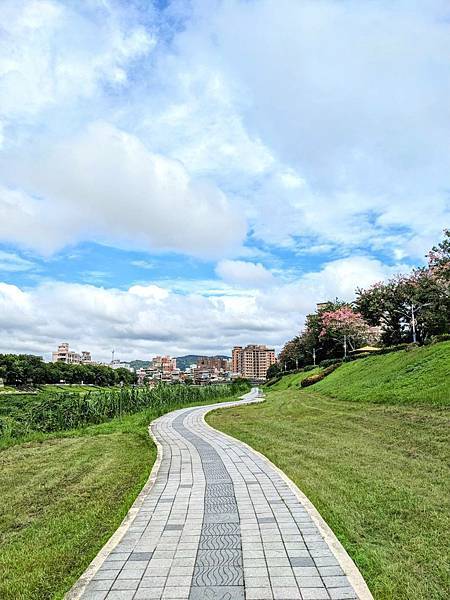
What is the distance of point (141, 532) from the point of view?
5059 mm

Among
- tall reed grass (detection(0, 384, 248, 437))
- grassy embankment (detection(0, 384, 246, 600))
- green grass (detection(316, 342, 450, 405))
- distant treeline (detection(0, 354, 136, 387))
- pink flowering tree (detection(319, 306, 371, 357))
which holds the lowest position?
grassy embankment (detection(0, 384, 246, 600))

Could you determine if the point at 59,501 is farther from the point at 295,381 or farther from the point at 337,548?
the point at 295,381

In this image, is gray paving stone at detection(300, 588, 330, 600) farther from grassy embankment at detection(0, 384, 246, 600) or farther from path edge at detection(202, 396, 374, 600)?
grassy embankment at detection(0, 384, 246, 600)

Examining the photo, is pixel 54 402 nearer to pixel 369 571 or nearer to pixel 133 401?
pixel 133 401

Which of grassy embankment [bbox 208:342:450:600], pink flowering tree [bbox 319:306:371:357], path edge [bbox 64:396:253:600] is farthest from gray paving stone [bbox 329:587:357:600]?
pink flowering tree [bbox 319:306:371:357]

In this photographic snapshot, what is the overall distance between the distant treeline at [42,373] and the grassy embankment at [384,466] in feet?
223

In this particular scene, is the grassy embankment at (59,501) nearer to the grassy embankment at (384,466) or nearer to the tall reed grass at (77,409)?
the tall reed grass at (77,409)

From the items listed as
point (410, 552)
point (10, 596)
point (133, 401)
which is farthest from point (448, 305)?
point (10, 596)

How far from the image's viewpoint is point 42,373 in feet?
285

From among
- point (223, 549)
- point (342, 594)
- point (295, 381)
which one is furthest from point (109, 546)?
point (295, 381)

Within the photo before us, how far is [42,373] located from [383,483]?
87.5 m

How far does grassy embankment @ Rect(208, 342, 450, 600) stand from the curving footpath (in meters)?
0.30

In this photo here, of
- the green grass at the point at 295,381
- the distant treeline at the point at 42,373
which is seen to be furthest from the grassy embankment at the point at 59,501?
the distant treeline at the point at 42,373

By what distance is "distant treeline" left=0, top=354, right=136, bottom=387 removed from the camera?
77688 millimetres
